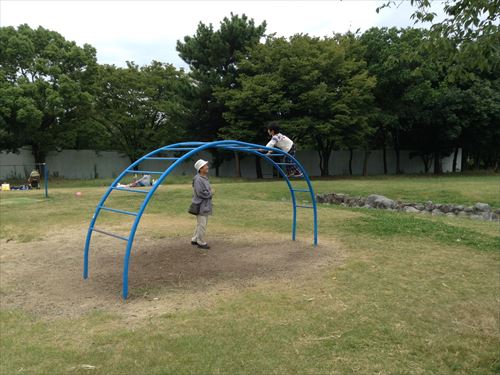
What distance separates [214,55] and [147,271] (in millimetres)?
20580

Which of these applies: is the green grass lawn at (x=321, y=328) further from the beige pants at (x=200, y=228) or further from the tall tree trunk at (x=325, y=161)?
the tall tree trunk at (x=325, y=161)

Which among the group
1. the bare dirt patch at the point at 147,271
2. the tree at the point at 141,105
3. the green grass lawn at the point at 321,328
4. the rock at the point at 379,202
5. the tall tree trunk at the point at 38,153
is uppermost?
the tree at the point at 141,105

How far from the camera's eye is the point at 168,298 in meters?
4.82

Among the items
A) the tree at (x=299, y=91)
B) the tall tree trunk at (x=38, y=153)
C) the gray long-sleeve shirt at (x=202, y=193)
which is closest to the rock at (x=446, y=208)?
the gray long-sleeve shirt at (x=202, y=193)

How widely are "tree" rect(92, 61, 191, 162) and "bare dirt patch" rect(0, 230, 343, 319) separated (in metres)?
18.6

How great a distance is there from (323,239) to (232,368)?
499cm

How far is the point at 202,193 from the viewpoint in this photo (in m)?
6.65

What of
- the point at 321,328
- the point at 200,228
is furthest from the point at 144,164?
the point at 321,328

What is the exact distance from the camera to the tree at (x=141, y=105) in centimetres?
2522

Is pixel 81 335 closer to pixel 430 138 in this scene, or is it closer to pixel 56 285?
pixel 56 285

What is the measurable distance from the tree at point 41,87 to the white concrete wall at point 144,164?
1.34m

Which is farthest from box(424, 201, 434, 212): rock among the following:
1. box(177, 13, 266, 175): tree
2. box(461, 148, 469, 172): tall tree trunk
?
box(461, 148, 469, 172): tall tree trunk

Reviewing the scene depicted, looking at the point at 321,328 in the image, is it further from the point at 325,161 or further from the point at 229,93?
the point at 325,161

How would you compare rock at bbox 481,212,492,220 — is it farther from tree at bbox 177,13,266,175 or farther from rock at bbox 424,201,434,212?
tree at bbox 177,13,266,175
